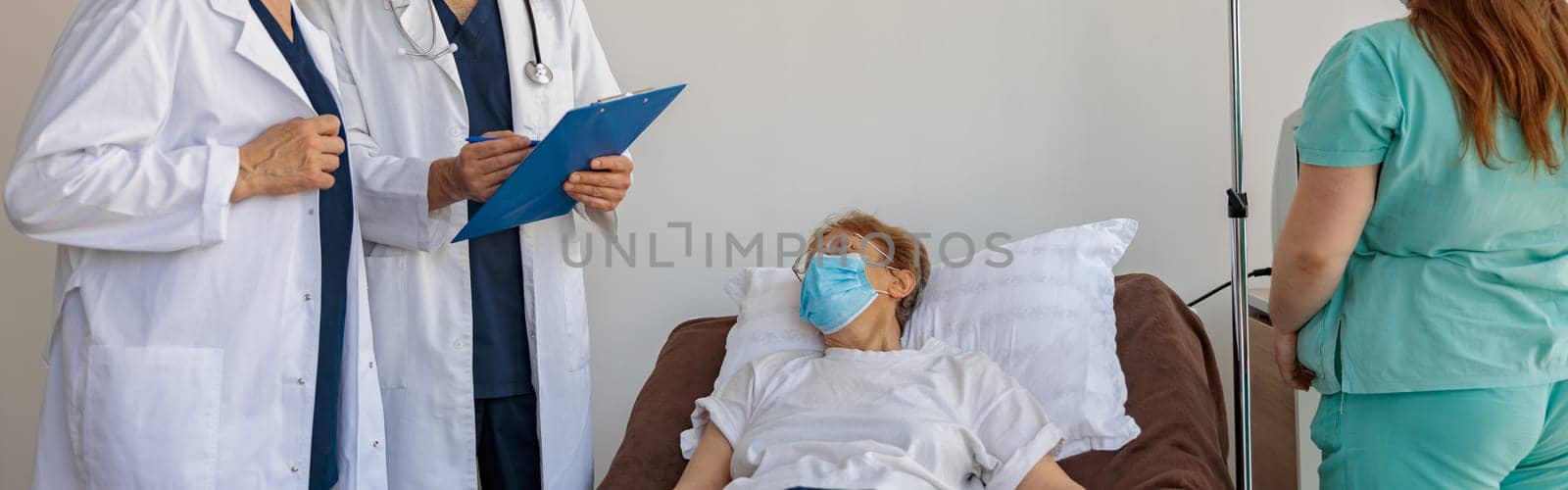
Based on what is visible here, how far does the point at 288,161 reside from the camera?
150 cm

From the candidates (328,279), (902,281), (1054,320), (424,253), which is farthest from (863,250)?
(328,279)

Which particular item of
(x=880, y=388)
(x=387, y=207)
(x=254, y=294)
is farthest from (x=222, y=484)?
(x=880, y=388)

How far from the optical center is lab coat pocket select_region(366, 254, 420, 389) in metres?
1.83

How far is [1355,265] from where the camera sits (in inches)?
62.5

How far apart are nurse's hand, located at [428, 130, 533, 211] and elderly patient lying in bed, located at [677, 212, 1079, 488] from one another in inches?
18.9

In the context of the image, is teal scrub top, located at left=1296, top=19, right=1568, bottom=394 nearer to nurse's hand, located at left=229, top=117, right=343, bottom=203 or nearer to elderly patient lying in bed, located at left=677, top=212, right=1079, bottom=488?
elderly patient lying in bed, located at left=677, top=212, right=1079, bottom=488

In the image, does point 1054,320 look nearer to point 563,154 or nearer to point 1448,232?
point 1448,232

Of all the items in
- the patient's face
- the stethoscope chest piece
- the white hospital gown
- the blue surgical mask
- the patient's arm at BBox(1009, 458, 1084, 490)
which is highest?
the stethoscope chest piece

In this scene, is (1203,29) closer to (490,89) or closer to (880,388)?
(880,388)

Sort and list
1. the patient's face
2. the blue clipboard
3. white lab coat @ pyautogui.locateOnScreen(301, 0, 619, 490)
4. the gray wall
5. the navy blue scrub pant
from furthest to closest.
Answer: the gray wall → the patient's face → the navy blue scrub pant → white lab coat @ pyautogui.locateOnScreen(301, 0, 619, 490) → the blue clipboard

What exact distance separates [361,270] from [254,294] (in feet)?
0.66

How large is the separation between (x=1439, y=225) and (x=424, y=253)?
1280mm

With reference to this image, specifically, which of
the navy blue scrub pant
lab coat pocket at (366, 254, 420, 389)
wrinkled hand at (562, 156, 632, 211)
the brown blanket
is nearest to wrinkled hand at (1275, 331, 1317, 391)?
the brown blanket

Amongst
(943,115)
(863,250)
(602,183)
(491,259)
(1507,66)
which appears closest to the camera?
(1507,66)
